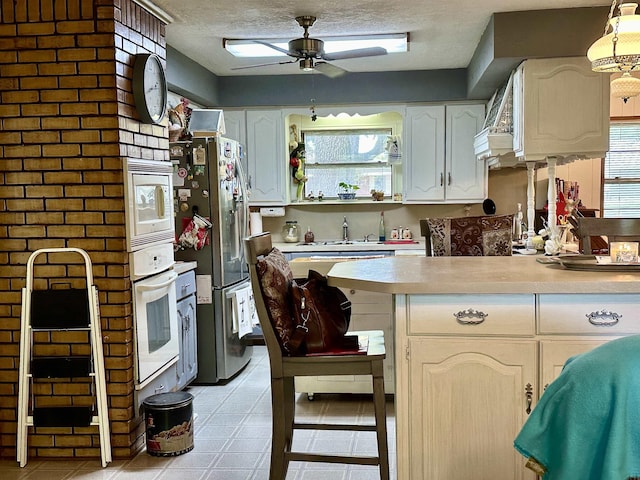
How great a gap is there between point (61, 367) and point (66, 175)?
949 mm

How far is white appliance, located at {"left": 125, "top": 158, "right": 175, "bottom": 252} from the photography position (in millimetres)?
3191

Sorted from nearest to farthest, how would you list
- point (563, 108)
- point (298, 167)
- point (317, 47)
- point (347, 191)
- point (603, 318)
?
point (603, 318) → point (317, 47) → point (563, 108) → point (298, 167) → point (347, 191)

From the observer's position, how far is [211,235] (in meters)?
4.46

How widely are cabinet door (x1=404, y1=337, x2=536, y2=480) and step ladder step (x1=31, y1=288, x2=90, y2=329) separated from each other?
1654mm

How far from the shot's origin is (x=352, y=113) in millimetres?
6152

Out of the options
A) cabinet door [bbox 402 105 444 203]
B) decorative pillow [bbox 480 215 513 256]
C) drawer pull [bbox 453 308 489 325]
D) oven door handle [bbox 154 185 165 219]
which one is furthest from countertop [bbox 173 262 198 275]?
cabinet door [bbox 402 105 444 203]

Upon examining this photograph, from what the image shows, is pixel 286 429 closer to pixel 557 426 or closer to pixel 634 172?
pixel 557 426

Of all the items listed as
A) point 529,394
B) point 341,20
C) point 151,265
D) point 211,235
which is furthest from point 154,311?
point 341,20

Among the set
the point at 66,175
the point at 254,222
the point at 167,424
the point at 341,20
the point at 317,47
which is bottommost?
the point at 167,424

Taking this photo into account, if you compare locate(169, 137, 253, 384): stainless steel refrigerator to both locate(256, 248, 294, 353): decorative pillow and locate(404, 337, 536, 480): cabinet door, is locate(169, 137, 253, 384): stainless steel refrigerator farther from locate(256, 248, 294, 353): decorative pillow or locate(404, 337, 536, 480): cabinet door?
locate(404, 337, 536, 480): cabinet door

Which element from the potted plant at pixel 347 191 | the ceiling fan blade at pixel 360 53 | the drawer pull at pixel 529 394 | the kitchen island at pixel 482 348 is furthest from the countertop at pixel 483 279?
the potted plant at pixel 347 191

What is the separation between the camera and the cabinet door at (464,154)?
592 centimetres

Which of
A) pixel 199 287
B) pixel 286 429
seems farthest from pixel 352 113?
pixel 286 429

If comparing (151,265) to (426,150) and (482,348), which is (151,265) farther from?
(426,150)
